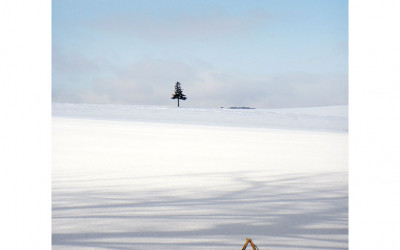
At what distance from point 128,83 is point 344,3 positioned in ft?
4.00

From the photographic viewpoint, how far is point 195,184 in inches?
71.4

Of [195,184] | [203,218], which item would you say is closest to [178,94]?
[195,184]

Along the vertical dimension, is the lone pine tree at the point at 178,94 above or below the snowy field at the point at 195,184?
above

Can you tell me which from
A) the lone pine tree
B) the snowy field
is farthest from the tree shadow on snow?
the lone pine tree

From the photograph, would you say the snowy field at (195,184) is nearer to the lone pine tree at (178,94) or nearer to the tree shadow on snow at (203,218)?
the tree shadow on snow at (203,218)

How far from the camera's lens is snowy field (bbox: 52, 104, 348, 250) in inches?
47.6

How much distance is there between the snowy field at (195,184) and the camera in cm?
121

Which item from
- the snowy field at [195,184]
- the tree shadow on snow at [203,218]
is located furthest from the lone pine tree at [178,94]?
the tree shadow on snow at [203,218]

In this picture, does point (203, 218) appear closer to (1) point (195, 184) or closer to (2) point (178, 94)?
(1) point (195, 184)

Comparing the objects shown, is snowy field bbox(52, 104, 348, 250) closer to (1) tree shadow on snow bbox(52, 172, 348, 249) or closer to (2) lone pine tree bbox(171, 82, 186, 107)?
(1) tree shadow on snow bbox(52, 172, 348, 249)
